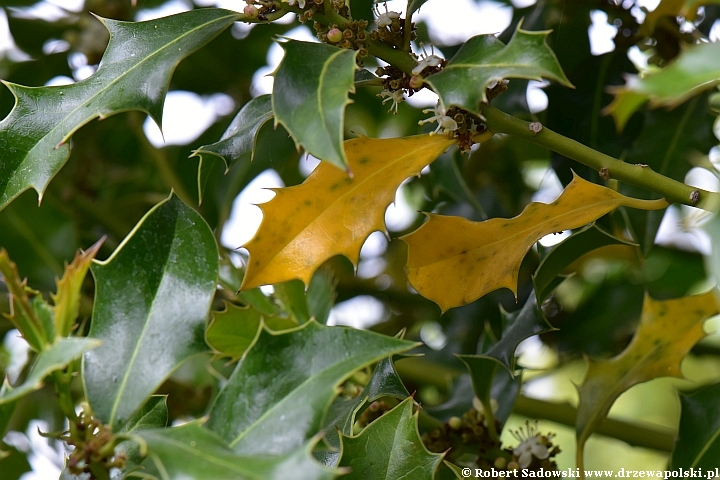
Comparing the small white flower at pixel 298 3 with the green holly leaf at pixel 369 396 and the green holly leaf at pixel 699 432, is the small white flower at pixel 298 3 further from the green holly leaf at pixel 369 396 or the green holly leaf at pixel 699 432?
the green holly leaf at pixel 699 432

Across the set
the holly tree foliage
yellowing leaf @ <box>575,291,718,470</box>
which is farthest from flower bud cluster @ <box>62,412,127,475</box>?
yellowing leaf @ <box>575,291,718,470</box>

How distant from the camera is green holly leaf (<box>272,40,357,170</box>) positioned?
527 millimetres

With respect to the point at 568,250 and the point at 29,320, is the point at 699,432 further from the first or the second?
the point at 29,320

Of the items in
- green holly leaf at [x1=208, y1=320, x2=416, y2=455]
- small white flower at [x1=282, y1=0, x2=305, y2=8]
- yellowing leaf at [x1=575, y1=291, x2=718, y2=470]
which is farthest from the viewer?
yellowing leaf at [x1=575, y1=291, x2=718, y2=470]

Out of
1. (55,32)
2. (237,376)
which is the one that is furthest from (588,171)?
(55,32)

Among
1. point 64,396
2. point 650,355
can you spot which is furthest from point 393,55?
point 650,355

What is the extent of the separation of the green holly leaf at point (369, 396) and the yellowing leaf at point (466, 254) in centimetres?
8

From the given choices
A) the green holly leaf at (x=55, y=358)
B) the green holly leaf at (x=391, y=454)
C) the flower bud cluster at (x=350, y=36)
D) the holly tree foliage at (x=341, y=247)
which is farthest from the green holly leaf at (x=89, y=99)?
the green holly leaf at (x=391, y=454)

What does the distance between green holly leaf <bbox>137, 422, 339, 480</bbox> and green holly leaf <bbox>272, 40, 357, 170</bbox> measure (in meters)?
0.20

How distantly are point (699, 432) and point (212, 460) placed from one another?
0.59 metres

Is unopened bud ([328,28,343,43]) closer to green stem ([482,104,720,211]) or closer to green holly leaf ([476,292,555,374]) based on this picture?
green stem ([482,104,720,211])

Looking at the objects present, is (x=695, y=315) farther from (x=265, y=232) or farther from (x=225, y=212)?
(x=225, y=212)

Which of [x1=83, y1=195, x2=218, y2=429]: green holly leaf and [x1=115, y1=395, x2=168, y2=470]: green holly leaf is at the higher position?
[x1=83, y1=195, x2=218, y2=429]: green holly leaf

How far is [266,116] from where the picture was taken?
0.67 m
